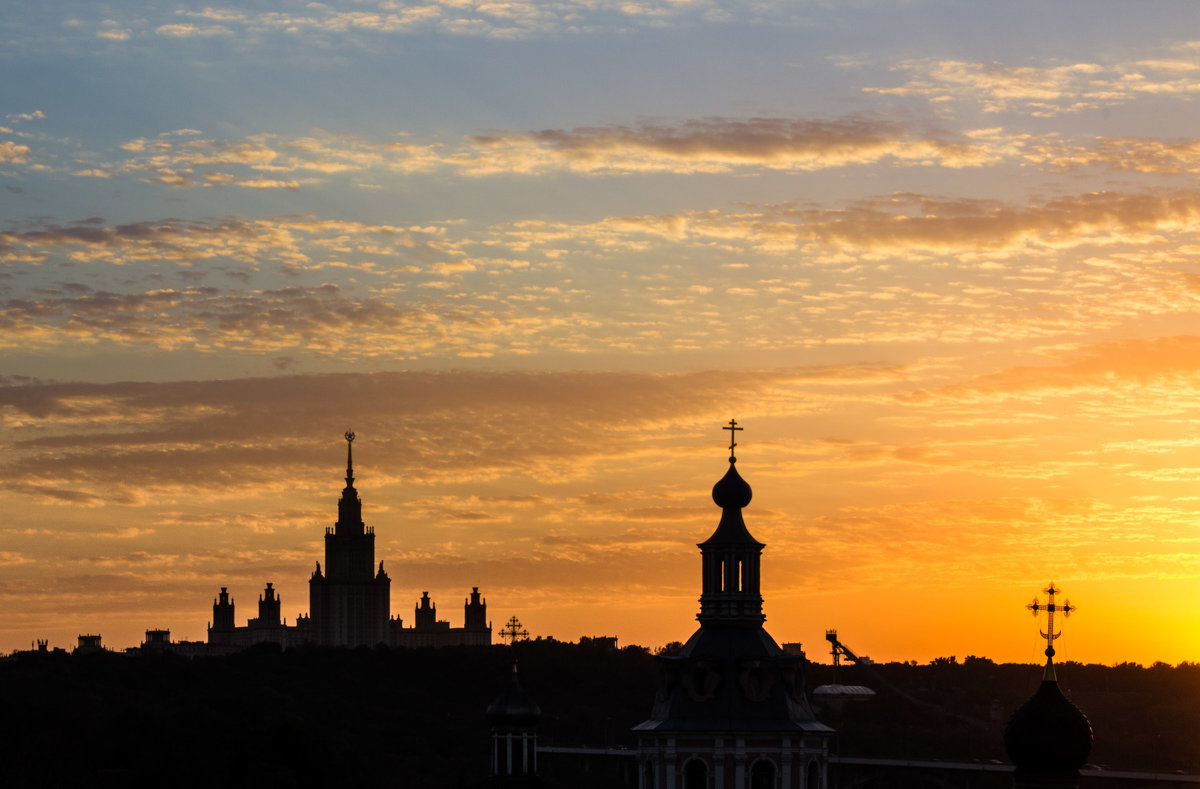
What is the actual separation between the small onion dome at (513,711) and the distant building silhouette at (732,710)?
43.2 feet

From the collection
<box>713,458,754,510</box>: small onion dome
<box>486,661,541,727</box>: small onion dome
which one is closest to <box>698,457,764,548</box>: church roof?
<box>713,458,754,510</box>: small onion dome

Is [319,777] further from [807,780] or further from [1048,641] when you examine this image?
[1048,641]

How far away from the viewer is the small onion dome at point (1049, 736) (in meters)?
96.8

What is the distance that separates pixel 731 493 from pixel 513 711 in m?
16.9

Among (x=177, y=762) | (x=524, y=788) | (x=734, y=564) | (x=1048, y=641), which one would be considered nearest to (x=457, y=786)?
(x=177, y=762)

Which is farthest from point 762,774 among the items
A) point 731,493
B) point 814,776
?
point 731,493

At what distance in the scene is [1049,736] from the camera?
9681 cm

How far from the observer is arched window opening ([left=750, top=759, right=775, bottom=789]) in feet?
378

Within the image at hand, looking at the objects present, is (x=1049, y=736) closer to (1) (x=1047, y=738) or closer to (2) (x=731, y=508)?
(1) (x=1047, y=738)

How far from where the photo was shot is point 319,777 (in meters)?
194

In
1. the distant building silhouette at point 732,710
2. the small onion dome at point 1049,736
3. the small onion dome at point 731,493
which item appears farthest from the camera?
the small onion dome at point 731,493

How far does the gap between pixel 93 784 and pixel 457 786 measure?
31138mm

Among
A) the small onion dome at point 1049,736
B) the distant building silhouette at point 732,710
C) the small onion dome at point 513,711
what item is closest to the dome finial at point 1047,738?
the small onion dome at point 1049,736

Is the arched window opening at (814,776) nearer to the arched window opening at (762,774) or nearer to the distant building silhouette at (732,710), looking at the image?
the distant building silhouette at (732,710)
